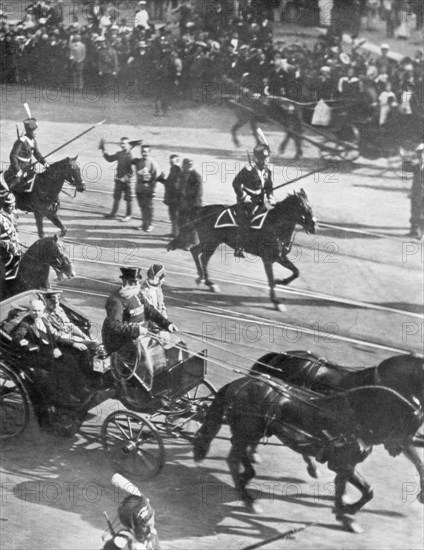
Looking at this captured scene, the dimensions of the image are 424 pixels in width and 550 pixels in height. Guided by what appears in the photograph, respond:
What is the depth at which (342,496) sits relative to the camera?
971 cm

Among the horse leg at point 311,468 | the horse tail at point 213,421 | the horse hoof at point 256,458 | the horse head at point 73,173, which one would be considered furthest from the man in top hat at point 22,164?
the horse leg at point 311,468

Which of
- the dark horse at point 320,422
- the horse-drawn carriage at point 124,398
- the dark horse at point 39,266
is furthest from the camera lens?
the dark horse at point 39,266

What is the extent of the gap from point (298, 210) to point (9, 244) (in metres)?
2.23

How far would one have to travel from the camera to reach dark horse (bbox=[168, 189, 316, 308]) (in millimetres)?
9883

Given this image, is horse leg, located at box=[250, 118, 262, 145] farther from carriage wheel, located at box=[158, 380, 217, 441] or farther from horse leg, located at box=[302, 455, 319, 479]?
horse leg, located at box=[302, 455, 319, 479]

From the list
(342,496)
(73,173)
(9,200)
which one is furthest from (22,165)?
(342,496)

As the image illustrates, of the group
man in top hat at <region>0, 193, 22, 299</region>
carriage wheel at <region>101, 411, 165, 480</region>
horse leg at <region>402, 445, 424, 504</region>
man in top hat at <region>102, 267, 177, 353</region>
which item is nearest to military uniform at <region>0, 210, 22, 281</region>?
man in top hat at <region>0, 193, 22, 299</region>

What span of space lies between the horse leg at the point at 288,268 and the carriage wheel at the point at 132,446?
1512 mm

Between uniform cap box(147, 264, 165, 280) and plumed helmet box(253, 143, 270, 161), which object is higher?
plumed helmet box(253, 143, 270, 161)

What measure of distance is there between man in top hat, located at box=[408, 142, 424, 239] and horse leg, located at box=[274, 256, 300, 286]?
3.07ft

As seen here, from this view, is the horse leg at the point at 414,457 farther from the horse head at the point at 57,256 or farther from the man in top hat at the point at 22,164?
the man in top hat at the point at 22,164

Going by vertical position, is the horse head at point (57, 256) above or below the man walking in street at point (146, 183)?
below

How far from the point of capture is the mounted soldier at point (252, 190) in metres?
9.77

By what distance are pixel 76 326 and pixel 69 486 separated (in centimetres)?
121
